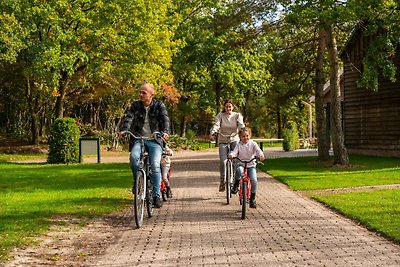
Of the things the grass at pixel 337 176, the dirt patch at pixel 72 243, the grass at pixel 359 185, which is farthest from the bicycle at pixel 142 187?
the grass at pixel 337 176

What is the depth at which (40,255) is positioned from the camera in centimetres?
755

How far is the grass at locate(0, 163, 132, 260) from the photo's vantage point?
9453 millimetres

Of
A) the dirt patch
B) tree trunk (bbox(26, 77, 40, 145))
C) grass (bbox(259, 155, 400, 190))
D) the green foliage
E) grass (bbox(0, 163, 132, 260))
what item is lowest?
the dirt patch

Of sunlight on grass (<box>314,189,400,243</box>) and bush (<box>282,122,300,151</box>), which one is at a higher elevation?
bush (<box>282,122,300,151</box>)

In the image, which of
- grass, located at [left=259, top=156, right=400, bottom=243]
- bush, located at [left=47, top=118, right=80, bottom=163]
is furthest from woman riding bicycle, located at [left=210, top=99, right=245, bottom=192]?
bush, located at [left=47, top=118, right=80, bottom=163]

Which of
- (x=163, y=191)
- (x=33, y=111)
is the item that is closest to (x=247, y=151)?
(x=163, y=191)

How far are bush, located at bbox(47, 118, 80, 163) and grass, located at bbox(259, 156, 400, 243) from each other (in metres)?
9.72

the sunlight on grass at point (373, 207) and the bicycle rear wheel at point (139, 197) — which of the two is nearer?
the sunlight on grass at point (373, 207)

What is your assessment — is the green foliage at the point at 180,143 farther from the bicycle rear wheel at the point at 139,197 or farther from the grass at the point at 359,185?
the bicycle rear wheel at the point at 139,197

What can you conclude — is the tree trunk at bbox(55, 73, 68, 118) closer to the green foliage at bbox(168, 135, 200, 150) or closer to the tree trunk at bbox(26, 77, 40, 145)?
the tree trunk at bbox(26, 77, 40, 145)

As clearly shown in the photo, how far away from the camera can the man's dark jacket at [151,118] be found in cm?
1046

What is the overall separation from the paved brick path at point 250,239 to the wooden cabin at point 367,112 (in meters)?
18.3

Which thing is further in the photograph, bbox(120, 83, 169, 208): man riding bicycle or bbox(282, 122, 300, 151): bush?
bbox(282, 122, 300, 151): bush

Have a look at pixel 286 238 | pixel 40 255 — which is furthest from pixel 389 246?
pixel 40 255
